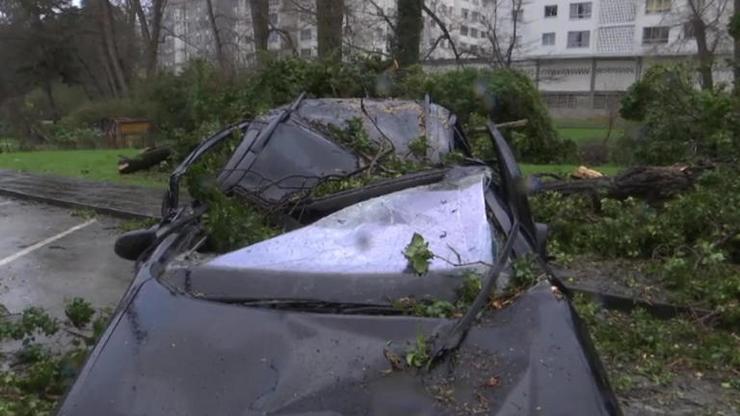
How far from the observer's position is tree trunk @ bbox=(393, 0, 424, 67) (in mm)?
15899

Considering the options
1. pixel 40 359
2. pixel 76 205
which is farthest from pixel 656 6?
pixel 40 359

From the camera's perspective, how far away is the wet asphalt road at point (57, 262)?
6.54 metres

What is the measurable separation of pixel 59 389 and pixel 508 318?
2658mm

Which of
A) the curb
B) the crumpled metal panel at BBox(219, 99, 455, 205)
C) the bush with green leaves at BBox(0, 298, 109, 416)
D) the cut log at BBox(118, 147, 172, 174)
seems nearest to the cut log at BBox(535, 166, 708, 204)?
the crumpled metal panel at BBox(219, 99, 455, 205)

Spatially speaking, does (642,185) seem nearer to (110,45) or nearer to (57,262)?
(57,262)

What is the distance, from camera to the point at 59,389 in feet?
13.3

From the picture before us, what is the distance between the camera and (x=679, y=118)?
33.0 ft

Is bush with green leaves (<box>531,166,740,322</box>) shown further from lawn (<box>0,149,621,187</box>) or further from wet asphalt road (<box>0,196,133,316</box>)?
lawn (<box>0,149,621,187</box>)

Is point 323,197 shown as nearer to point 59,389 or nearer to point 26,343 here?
point 59,389

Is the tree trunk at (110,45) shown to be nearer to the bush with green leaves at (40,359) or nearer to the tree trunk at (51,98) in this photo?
the tree trunk at (51,98)

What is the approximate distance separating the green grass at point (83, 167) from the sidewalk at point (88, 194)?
582 mm

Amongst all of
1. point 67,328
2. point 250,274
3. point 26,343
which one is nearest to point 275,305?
point 250,274

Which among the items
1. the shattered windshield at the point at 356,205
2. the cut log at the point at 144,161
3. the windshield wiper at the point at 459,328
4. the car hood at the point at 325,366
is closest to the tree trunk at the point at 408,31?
the cut log at the point at 144,161

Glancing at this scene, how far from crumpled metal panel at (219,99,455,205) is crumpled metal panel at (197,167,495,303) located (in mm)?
645
